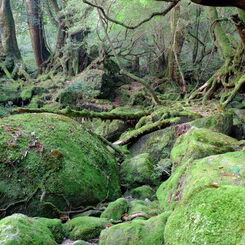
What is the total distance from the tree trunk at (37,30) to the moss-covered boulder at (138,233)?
18.1m

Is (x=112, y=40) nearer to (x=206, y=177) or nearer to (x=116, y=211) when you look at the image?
(x=116, y=211)

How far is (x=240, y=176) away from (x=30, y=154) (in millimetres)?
2974

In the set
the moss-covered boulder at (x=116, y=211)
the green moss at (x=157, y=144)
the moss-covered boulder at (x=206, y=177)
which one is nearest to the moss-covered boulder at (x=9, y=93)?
the green moss at (x=157, y=144)

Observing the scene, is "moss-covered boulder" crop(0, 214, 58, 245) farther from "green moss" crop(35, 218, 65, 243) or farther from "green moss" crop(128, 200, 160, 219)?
"green moss" crop(128, 200, 160, 219)

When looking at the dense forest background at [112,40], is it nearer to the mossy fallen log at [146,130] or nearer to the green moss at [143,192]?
the mossy fallen log at [146,130]

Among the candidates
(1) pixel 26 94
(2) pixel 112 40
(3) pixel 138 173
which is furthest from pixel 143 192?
(2) pixel 112 40

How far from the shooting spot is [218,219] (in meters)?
2.15

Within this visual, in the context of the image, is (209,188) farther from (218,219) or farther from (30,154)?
(30,154)

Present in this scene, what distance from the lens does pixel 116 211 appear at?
3932 mm

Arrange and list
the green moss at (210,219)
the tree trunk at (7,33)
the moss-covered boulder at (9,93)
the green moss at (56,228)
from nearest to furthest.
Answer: the green moss at (210,219) → the green moss at (56,228) → the moss-covered boulder at (9,93) → the tree trunk at (7,33)

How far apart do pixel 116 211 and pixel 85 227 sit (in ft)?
1.84

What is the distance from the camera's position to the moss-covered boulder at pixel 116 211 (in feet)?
12.7

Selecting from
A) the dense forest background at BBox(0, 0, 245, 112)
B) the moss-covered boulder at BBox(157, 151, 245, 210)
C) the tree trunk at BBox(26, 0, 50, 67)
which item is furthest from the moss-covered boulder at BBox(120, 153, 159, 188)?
the tree trunk at BBox(26, 0, 50, 67)

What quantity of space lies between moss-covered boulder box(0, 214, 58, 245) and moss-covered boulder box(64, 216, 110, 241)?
505mm
